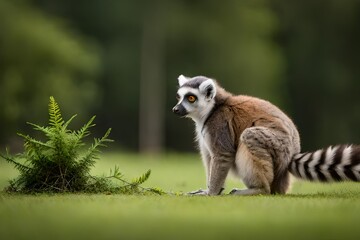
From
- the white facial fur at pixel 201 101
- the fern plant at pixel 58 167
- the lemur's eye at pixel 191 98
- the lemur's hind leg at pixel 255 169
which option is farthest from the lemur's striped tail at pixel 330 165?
the fern plant at pixel 58 167

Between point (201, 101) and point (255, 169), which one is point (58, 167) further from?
point (255, 169)

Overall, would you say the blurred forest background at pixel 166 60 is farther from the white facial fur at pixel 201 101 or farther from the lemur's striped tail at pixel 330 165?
the lemur's striped tail at pixel 330 165

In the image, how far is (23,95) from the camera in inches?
1463

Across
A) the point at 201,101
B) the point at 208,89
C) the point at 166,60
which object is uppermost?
the point at 166,60

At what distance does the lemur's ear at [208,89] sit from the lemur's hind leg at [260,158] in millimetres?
1038

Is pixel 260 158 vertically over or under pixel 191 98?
under

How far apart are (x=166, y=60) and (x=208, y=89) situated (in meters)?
29.9

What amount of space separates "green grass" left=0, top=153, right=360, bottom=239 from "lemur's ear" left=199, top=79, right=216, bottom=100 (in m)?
1.88

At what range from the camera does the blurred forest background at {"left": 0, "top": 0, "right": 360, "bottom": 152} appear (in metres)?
37.2

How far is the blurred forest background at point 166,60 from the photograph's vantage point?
37.2 metres

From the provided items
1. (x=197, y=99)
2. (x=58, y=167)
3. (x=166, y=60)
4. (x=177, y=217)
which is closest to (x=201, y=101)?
(x=197, y=99)

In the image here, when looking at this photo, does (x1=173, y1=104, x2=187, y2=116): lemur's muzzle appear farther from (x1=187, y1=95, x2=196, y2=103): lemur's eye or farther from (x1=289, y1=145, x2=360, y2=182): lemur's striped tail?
(x1=289, y1=145, x2=360, y2=182): lemur's striped tail

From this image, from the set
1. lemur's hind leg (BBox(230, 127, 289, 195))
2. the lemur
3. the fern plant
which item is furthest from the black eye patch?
the fern plant

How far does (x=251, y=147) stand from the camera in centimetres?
963
